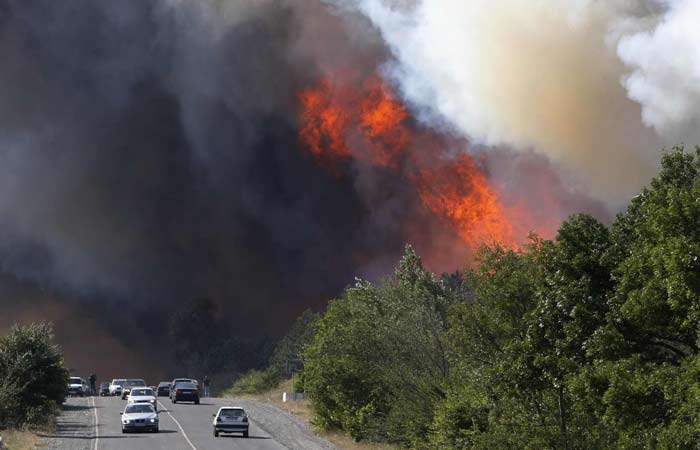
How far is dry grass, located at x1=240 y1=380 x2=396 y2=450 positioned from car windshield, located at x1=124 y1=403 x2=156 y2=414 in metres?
10.3

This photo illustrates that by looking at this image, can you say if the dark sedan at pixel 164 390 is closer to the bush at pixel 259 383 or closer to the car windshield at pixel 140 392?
the bush at pixel 259 383

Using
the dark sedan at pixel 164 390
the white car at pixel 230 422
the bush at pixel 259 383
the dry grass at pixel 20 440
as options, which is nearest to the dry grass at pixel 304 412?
the bush at pixel 259 383

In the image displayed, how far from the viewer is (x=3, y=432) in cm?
5803

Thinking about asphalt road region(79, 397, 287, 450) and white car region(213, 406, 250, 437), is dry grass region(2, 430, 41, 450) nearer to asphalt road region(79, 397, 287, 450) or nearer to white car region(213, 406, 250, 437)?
asphalt road region(79, 397, 287, 450)

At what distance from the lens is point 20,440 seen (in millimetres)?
55188

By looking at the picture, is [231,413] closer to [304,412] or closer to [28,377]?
[28,377]

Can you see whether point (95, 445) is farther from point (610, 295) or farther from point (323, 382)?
point (610, 295)

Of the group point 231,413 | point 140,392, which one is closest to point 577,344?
point 231,413

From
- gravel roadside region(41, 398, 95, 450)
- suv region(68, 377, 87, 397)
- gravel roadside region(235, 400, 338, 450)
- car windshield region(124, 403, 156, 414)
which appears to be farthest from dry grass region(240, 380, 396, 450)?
suv region(68, 377, 87, 397)

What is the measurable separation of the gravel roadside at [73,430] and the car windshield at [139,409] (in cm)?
232

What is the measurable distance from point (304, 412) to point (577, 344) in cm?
5424

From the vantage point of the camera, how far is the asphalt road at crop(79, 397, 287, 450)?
176ft

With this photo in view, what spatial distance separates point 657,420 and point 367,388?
3484 cm

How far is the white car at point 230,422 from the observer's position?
6000cm
